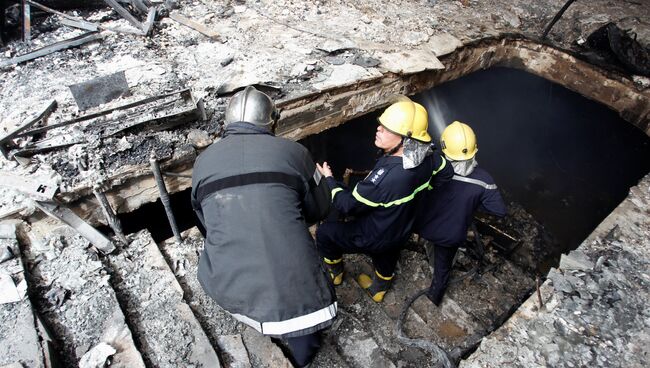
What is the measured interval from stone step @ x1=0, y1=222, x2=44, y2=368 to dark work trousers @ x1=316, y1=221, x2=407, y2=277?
6.90 ft

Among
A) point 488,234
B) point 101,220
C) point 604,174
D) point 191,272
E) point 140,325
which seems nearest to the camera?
point 140,325

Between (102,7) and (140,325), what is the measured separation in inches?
170

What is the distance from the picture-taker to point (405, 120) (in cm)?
283

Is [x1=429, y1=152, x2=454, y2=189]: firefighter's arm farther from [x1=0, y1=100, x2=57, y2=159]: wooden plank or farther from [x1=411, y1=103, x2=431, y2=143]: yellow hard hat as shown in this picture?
[x1=0, y1=100, x2=57, y2=159]: wooden plank

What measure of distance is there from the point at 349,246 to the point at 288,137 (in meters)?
1.33

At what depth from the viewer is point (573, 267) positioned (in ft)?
9.62

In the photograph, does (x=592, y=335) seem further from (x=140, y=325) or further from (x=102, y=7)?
(x=102, y=7)

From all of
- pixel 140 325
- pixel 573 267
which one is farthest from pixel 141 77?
pixel 573 267

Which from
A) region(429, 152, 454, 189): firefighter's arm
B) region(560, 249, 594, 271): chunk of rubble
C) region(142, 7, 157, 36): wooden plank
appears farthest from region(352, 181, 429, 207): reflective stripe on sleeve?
region(142, 7, 157, 36): wooden plank

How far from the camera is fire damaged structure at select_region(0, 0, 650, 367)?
2.48 m

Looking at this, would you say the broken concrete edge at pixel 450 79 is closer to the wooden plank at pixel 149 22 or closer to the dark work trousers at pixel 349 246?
the dark work trousers at pixel 349 246

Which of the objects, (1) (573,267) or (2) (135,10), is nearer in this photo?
(1) (573,267)

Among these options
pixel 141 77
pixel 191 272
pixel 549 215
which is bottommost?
pixel 549 215

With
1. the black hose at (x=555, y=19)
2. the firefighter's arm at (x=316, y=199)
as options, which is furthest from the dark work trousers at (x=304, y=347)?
the black hose at (x=555, y=19)
